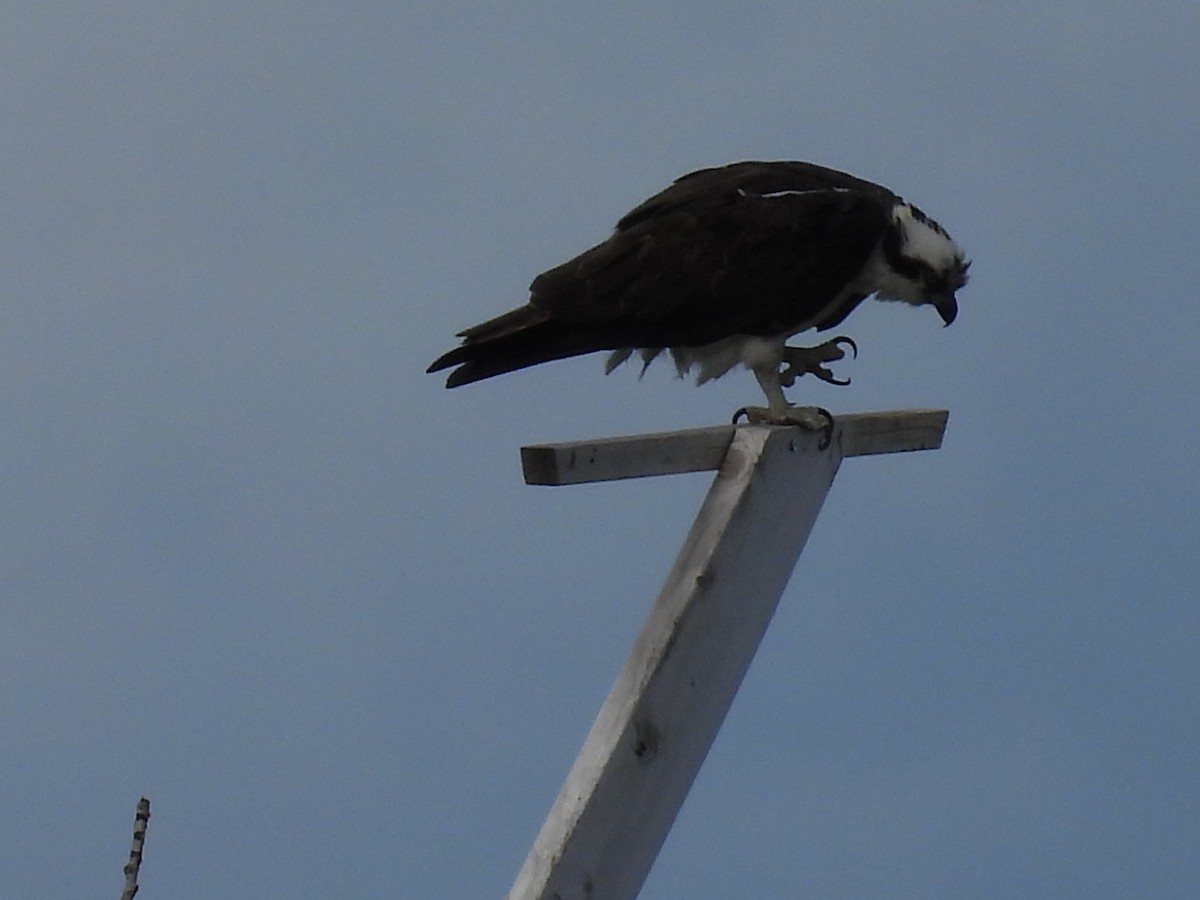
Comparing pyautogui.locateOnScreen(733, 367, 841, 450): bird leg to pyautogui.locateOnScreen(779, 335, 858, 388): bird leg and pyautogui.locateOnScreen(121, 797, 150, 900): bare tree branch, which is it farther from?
pyautogui.locateOnScreen(121, 797, 150, 900): bare tree branch

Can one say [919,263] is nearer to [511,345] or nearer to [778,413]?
[778,413]

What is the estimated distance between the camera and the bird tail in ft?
11.9

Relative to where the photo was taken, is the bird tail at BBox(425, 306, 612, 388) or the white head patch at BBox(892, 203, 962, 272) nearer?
the bird tail at BBox(425, 306, 612, 388)

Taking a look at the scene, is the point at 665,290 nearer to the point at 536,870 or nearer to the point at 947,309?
the point at 947,309

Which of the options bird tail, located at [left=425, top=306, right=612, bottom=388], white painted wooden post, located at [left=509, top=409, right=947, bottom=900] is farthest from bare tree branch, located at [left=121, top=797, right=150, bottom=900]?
bird tail, located at [left=425, top=306, right=612, bottom=388]

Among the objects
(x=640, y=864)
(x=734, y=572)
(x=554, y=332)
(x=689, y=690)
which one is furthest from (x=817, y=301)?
(x=640, y=864)

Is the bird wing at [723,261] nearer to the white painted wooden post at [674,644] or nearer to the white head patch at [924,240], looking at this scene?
the white head patch at [924,240]

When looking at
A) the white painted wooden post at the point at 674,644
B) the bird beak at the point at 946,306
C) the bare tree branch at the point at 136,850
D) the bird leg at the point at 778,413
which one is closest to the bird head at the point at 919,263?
the bird beak at the point at 946,306

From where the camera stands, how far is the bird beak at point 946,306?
14.5 feet

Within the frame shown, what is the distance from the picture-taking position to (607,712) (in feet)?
10.1

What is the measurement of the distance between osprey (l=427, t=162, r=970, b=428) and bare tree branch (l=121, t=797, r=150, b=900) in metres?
1.34

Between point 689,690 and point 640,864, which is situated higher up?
point 689,690

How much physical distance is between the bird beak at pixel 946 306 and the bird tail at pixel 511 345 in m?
1.10

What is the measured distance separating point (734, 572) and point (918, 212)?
1444mm
